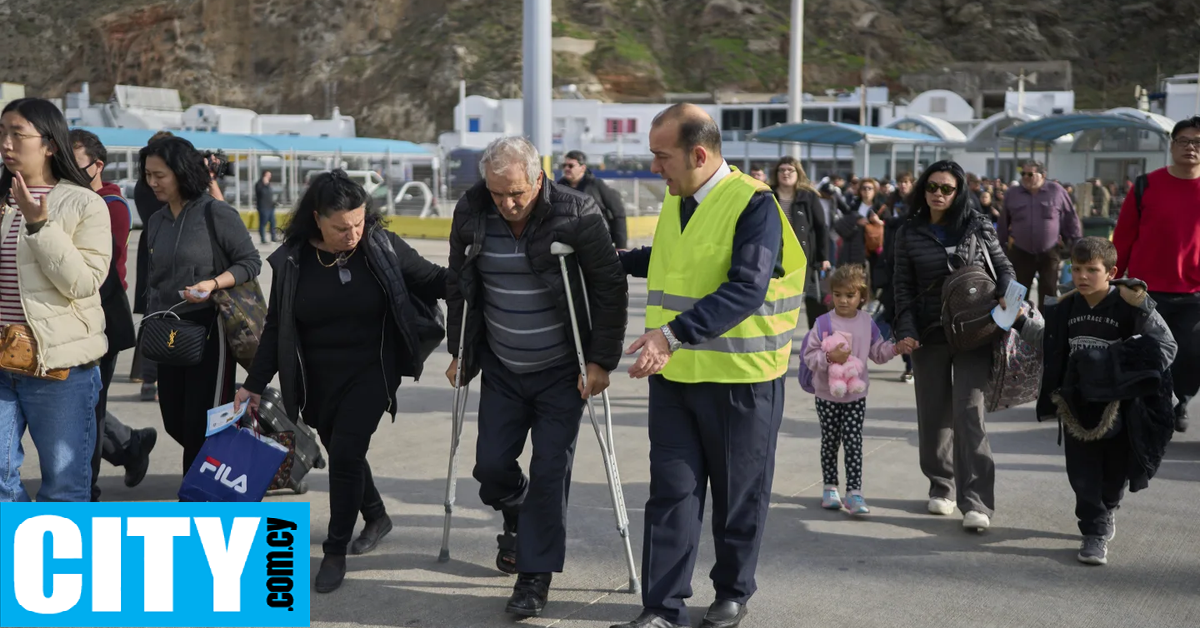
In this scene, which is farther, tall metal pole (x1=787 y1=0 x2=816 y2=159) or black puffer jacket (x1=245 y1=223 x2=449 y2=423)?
tall metal pole (x1=787 y1=0 x2=816 y2=159)

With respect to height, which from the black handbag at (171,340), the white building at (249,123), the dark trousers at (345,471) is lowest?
the dark trousers at (345,471)

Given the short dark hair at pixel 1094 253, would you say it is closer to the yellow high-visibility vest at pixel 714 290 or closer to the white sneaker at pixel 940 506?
the white sneaker at pixel 940 506

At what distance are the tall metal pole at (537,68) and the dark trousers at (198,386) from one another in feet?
14.9

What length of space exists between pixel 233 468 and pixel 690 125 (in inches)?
83.2

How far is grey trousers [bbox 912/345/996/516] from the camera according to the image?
547cm

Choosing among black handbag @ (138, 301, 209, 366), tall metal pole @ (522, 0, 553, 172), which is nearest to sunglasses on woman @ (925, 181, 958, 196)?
black handbag @ (138, 301, 209, 366)

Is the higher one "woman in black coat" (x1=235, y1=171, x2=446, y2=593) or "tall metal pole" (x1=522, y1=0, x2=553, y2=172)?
"tall metal pole" (x1=522, y1=0, x2=553, y2=172)

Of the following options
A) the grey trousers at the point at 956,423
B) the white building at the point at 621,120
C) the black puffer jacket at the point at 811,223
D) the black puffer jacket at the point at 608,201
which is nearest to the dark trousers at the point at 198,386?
the grey trousers at the point at 956,423

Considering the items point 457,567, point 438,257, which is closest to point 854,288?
point 457,567

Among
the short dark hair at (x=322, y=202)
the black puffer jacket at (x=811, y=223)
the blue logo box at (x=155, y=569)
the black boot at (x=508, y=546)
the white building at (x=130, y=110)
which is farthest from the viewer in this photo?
the white building at (x=130, y=110)

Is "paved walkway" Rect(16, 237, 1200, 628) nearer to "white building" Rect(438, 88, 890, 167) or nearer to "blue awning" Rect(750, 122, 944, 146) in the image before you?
"blue awning" Rect(750, 122, 944, 146)

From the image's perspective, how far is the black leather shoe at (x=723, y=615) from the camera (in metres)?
4.17

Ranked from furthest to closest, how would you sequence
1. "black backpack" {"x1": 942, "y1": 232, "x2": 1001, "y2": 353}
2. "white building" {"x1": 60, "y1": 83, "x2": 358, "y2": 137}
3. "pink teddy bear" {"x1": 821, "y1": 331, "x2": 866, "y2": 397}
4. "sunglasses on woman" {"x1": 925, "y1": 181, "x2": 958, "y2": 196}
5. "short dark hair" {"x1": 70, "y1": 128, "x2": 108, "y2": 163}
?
"white building" {"x1": 60, "y1": 83, "x2": 358, "y2": 137}
"short dark hair" {"x1": 70, "y1": 128, "x2": 108, "y2": 163}
"pink teddy bear" {"x1": 821, "y1": 331, "x2": 866, "y2": 397}
"sunglasses on woman" {"x1": 925, "y1": 181, "x2": 958, "y2": 196}
"black backpack" {"x1": 942, "y1": 232, "x2": 1001, "y2": 353}

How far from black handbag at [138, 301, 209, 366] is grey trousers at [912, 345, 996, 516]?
3330mm
